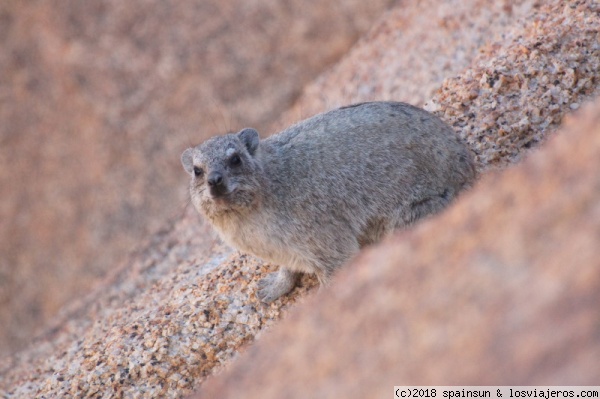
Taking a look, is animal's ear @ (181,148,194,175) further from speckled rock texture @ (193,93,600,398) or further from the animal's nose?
speckled rock texture @ (193,93,600,398)

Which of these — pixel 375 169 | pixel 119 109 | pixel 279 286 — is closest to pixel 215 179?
pixel 279 286

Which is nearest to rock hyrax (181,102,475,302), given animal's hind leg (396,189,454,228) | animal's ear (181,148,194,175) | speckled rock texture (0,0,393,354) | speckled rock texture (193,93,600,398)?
animal's hind leg (396,189,454,228)

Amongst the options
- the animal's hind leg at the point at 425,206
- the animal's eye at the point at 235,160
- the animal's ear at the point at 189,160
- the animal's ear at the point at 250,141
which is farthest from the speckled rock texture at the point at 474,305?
the animal's ear at the point at 189,160

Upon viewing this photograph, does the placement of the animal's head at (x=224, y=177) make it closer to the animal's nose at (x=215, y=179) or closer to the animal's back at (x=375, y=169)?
the animal's nose at (x=215, y=179)

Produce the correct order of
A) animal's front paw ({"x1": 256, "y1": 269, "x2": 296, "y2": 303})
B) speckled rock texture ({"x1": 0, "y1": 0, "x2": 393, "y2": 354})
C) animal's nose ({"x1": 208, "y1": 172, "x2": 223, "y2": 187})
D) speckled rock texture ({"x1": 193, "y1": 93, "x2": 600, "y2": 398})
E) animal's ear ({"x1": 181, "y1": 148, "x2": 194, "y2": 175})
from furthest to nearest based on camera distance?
speckled rock texture ({"x1": 0, "y1": 0, "x2": 393, "y2": 354}) < animal's ear ({"x1": 181, "y1": 148, "x2": 194, "y2": 175}) < animal's front paw ({"x1": 256, "y1": 269, "x2": 296, "y2": 303}) < animal's nose ({"x1": 208, "y1": 172, "x2": 223, "y2": 187}) < speckled rock texture ({"x1": 193, "y1": 93, "x2": 600, "y2": 398})

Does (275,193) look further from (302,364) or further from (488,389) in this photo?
(488,389)
